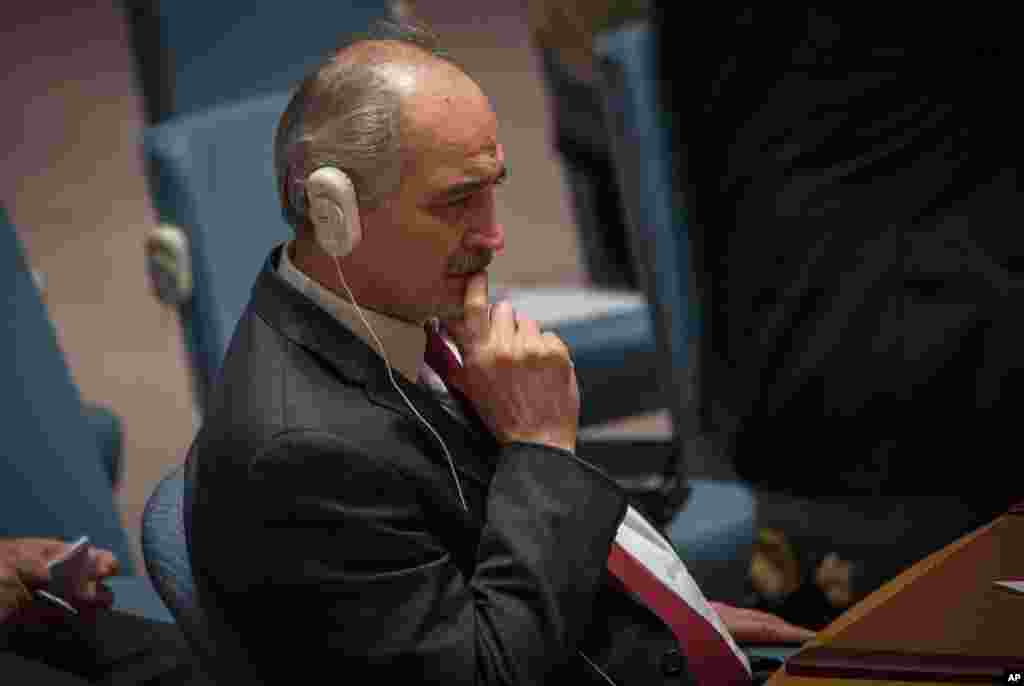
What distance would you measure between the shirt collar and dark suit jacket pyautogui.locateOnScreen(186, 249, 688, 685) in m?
0.02

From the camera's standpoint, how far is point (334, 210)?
1.33 m

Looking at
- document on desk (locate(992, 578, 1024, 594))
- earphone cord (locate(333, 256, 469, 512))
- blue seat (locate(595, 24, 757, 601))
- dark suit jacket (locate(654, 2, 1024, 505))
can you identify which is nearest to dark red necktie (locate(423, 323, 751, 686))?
earphone cord (locate(333, 256, 469, 512))

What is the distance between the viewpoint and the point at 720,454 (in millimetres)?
2693

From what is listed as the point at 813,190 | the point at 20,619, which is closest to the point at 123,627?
the point at 20,619

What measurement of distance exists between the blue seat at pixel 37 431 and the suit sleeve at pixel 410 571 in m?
0.59

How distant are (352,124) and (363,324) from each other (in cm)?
17

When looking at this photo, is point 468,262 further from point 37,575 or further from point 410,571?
point 37,575

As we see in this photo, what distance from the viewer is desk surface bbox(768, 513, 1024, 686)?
124cm

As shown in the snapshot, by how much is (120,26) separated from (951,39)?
337cm

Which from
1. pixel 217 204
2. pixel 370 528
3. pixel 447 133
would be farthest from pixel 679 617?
pixel 217 204

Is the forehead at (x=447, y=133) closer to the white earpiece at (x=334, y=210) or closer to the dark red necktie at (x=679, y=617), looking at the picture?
the white earpiece at (x=334, y=210)

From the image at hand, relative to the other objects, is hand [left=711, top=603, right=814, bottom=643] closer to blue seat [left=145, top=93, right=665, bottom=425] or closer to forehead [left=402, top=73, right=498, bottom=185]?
forehead [left=402, top=73, right=498, bottom=185]

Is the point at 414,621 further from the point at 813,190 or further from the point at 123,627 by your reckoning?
the point at 813,190

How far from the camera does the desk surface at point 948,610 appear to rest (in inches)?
48.9
